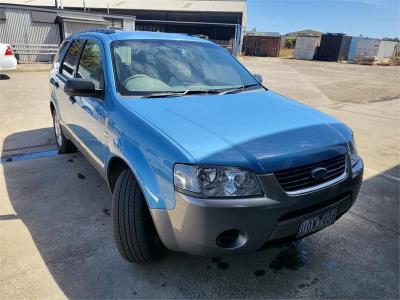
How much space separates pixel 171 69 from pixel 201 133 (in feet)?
4.05

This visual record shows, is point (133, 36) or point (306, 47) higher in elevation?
point (133, 36)

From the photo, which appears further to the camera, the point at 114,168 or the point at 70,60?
the point at 70,60

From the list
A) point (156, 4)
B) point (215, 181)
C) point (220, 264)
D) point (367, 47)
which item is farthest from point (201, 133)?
point (367, 47)

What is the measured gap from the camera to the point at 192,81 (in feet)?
10.7

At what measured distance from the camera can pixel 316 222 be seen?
7.75 ft

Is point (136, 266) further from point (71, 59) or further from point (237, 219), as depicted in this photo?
point (71, 59)

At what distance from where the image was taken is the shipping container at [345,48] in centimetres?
3609

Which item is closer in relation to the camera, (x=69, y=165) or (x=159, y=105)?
(x=159, y=105)

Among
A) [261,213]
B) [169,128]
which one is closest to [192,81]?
[169,128]

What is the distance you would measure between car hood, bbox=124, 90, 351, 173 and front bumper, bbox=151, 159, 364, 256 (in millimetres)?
189

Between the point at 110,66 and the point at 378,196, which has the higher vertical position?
the point at 110,66

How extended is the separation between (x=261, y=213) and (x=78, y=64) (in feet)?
9.06

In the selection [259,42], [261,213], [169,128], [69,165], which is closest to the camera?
[261,213]

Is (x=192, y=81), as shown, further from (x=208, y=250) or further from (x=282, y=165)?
(x=208, y=250)
